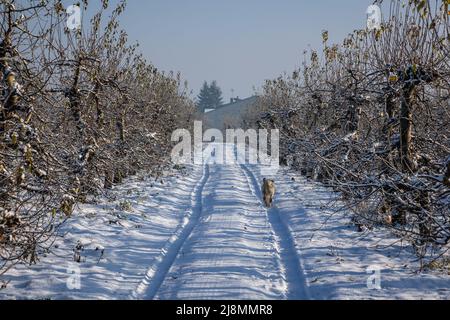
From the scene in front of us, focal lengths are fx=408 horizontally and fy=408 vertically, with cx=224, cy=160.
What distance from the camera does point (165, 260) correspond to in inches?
334

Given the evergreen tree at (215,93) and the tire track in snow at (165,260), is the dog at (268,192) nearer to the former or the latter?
the tire track in snow at (165,260)

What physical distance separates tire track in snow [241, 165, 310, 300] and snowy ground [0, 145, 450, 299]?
0.02 m

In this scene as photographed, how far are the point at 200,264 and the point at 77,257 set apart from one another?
8.13ft

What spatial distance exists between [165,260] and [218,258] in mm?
1115

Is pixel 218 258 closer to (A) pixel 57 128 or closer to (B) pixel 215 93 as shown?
(A) pixel 57 128

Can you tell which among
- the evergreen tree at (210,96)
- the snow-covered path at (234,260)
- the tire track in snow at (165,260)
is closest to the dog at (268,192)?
the snow-covered path at (234,260)

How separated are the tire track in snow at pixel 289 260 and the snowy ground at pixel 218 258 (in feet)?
0.06

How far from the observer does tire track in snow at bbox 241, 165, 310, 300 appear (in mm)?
6754

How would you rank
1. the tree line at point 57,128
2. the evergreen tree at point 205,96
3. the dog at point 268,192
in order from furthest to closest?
the evergreen tree at point 205,96 < the dog at point 268,192 < the tree line at point 57,128

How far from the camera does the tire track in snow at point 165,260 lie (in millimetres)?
6812

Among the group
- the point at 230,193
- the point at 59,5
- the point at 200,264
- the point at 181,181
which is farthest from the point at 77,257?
the point at 181,181

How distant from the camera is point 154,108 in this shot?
82.5ft

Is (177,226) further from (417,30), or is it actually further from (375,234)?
(417,30)

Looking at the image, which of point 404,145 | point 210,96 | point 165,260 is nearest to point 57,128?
point 165,260
